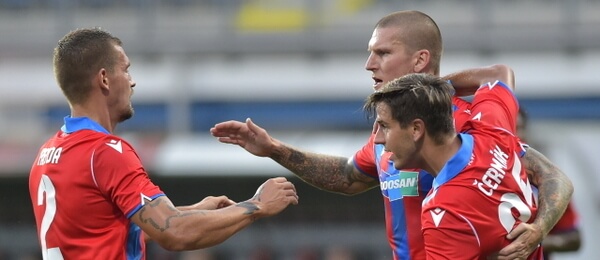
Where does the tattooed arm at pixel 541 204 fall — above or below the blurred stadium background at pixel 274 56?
above

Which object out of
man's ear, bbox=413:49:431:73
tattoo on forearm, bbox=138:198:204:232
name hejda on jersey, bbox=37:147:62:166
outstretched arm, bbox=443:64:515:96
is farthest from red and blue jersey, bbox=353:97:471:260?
name hejda on jersey, bbox=37:147:62:166

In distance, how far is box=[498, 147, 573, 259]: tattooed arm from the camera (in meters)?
4.12

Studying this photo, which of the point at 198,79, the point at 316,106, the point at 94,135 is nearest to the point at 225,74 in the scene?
the point at 198,79

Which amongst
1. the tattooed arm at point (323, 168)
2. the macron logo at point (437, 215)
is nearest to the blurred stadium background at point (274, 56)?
the tattooed arm at point (323, 168)

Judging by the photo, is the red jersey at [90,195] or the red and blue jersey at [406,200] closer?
the red jersey at [90,195]

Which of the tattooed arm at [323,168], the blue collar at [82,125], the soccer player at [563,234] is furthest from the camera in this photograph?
the soccer player at [563,234]

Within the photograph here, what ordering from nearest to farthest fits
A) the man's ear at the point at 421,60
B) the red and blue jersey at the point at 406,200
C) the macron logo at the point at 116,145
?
1. the macron logo at the point at 116,145
2. the red and blue jersey at the point at 406,200
3. the man's ear at the point at 421,60

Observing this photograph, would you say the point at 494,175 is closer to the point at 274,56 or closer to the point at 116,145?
the point at 116,145

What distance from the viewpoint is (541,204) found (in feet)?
14.4

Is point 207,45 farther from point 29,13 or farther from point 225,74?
point 29,13

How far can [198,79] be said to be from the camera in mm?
13867

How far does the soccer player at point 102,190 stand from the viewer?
4203mm

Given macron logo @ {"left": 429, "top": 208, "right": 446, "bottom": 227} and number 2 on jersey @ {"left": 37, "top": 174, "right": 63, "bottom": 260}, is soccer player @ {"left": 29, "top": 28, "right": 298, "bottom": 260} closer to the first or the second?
number 2 on jersey @ {"left": 37, "top": 174, "right": 63, "bottom": 260}

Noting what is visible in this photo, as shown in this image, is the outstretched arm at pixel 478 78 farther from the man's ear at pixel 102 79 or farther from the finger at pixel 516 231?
the man's ear at pixel 102 79
